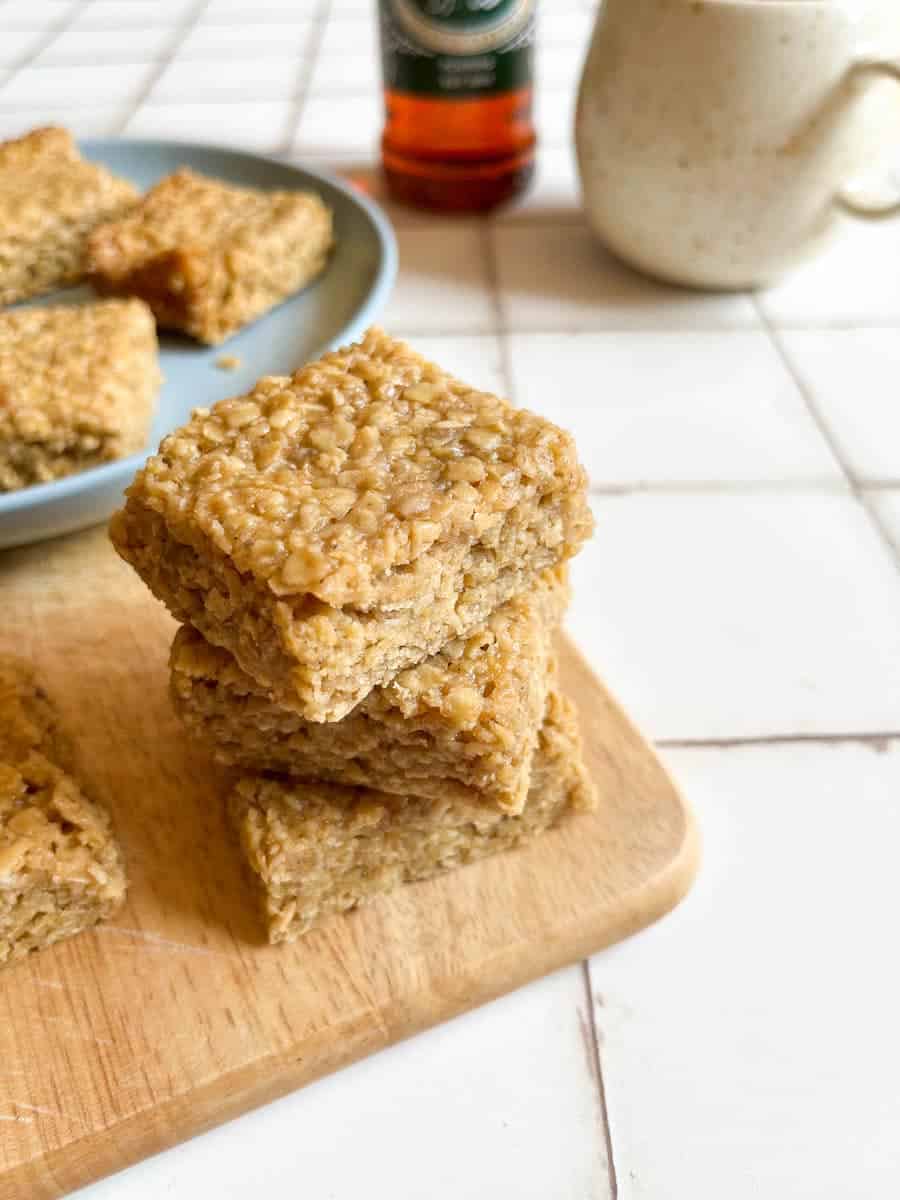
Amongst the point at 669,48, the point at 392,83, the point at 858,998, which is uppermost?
the point at 669,48

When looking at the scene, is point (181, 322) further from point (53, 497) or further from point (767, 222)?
point (767, 222)

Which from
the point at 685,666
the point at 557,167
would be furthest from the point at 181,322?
the point at 557,167

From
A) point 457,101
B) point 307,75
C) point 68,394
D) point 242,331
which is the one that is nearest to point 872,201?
point 457,101

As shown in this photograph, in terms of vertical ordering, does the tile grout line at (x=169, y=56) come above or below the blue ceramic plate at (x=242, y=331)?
below

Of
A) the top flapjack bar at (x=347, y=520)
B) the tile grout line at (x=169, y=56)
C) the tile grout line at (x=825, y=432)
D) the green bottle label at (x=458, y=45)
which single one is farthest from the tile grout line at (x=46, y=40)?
the top flapjack bar at (x=347, y=520)

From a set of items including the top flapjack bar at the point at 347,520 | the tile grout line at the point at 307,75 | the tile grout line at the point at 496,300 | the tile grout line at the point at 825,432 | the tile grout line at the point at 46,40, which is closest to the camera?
the top flapjack bar at the point at 347,520

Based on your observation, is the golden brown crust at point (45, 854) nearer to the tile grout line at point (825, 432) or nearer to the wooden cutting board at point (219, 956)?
the wooden cutting board at point (219, 956)
